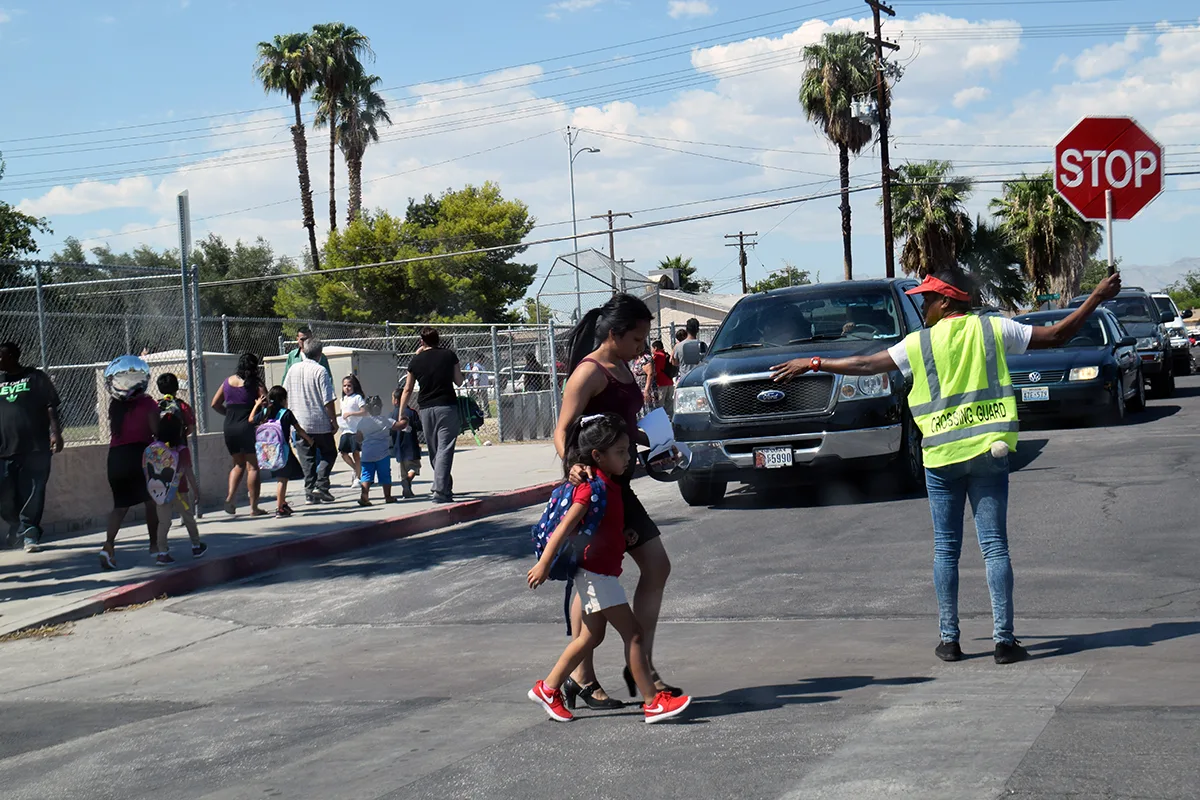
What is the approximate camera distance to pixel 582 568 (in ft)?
17.3

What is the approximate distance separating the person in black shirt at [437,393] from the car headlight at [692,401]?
236 centimetres

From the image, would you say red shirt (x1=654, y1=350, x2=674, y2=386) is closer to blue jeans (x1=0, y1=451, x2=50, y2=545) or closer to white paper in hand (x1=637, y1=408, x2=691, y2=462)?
blue jeans (x1=0, y1=451, x2=50, y2=545)

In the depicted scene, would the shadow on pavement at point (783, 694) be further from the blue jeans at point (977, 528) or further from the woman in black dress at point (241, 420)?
the woman in black dress at point (241, 420)

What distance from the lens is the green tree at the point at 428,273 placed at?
52.1 m

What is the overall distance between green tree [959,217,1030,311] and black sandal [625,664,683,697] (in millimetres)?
39859

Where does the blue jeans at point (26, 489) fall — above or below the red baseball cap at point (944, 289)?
below

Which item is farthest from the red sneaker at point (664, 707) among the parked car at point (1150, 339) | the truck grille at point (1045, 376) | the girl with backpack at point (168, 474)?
the parked car at point (1150, 339)

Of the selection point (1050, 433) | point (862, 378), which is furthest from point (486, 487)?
point (1050, 433)

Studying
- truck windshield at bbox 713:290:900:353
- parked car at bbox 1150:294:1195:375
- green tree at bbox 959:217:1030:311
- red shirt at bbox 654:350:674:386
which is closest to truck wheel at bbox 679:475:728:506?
truck windshield at bbox 713:290:900:353

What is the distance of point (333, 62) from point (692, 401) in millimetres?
39323

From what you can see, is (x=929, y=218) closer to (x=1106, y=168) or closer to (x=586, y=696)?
(x=1106, y=168)

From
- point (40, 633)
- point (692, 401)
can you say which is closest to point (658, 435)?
point (40, 633)

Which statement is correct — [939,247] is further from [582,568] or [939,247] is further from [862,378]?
[582,568]

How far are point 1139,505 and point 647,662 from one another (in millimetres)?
6155
